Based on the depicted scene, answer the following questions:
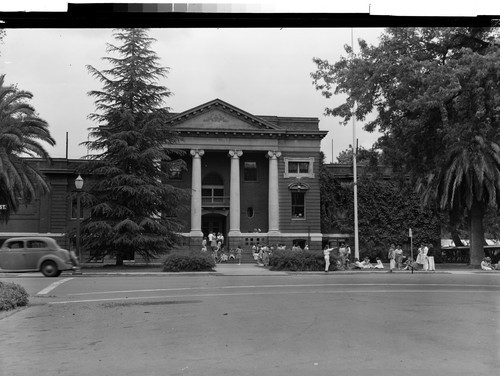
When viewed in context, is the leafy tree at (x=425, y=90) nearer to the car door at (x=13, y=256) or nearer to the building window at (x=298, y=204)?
the car door at (x=13, y=256)

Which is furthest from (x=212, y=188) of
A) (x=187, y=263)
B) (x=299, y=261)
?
(x=187, y=263)

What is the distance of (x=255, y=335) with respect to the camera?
9312mm

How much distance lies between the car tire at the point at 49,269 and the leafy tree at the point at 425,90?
14.3m

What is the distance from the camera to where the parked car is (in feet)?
86.3

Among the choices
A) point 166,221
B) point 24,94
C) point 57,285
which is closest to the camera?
point 57,285

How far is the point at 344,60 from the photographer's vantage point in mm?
22594

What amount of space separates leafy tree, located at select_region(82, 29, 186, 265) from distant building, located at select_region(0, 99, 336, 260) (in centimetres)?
1356

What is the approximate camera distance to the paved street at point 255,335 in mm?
7094

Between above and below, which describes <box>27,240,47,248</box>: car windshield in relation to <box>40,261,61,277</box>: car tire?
above

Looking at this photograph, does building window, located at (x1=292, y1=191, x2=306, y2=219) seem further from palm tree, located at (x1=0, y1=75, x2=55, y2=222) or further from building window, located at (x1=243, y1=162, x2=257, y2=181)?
palm tree, located at (x1=0, y1=75, x2=55, y2=222)

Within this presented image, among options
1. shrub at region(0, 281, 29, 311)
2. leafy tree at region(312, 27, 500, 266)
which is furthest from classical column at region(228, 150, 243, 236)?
shrub at region(0, 281, 29, 311)

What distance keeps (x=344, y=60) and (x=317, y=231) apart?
32.6 m

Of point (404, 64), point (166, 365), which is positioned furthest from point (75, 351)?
point (404, 64)

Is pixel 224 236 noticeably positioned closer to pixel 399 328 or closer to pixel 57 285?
pixel 57 285
